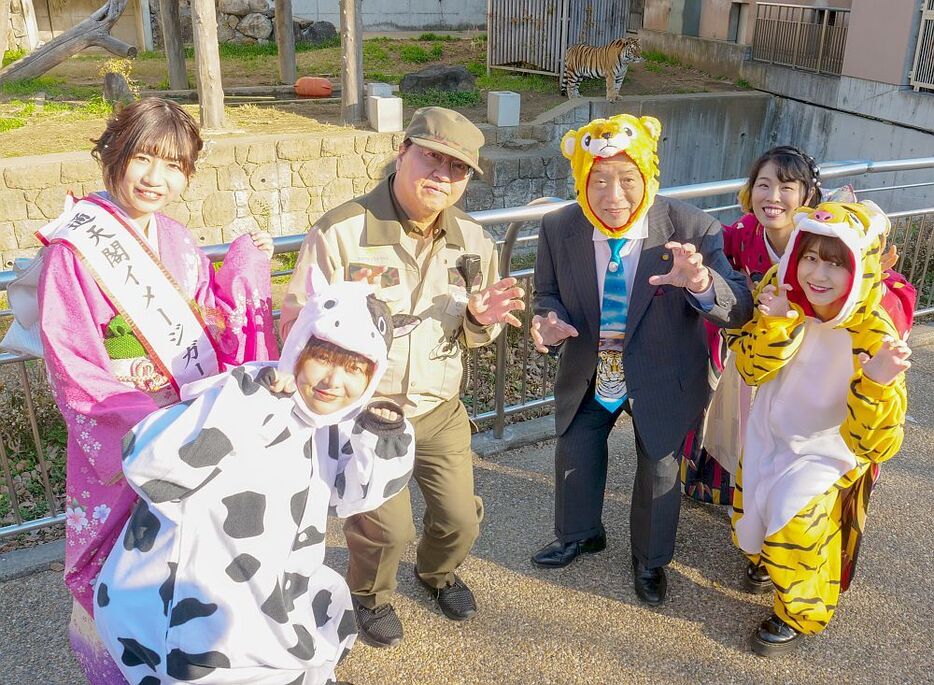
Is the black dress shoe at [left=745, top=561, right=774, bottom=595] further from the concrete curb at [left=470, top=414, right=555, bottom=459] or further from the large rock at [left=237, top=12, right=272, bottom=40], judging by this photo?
the large rock at [left=237, top=12, right=272, bottom=40]

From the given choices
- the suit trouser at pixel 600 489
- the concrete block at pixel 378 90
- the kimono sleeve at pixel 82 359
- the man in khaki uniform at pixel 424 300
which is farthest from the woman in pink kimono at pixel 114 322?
the concrete block at pixel 378 90

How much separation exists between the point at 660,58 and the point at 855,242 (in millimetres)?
17688

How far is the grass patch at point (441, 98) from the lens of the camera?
1278cm

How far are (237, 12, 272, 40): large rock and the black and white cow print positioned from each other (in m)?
19.5

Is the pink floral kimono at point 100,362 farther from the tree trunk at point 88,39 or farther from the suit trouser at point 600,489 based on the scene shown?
the tree trunk at point 88,39

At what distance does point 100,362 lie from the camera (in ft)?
6.58

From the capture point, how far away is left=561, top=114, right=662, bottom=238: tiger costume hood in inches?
97.3

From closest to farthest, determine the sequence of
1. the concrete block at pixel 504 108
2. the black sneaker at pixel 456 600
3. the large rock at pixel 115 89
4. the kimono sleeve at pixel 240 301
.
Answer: the kimono sleeve at pixel 240 301 < the black sneaker at pixel 456 600 < the concrete block at pixel 504 108 < the large rock at pixel 115 89

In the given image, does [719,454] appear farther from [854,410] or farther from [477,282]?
[477,282]

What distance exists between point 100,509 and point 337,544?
1.25m

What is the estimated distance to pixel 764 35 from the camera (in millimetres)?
15164

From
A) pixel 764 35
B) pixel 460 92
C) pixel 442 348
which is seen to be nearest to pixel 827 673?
pixel 442 348

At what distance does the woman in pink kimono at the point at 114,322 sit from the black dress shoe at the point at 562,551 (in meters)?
1.51

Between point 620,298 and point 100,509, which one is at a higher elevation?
point 620,298
